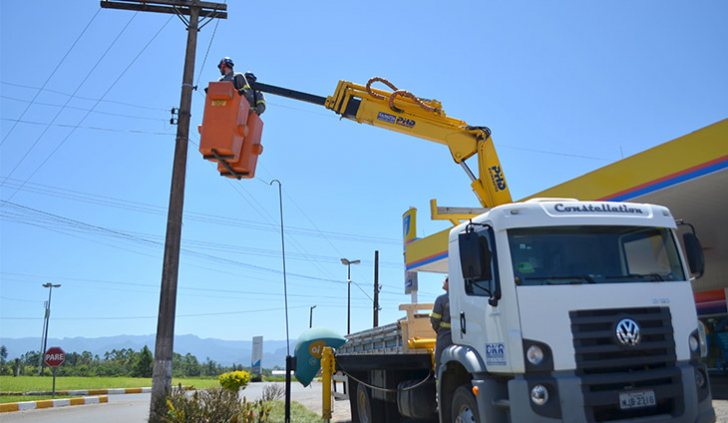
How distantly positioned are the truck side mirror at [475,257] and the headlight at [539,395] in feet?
3.61

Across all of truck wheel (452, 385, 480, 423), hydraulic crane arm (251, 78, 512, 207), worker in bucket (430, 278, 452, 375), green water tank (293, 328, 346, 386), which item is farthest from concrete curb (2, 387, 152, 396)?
truck wheel (452, 385, 480, 423)

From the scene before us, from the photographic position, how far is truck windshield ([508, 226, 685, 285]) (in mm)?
5172

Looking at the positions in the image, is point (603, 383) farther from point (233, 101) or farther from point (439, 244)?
point (439, 244)

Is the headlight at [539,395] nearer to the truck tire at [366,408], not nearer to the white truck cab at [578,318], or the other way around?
the white truck cab at [578,318]

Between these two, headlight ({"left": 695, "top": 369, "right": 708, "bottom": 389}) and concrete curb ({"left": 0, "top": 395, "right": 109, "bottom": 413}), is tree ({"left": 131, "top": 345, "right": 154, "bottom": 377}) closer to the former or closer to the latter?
concrete curb ({"left": 0, "top": 395, "right": 109, "bottom": 413})

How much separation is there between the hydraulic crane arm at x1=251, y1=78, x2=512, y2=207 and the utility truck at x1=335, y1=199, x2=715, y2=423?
5389mm

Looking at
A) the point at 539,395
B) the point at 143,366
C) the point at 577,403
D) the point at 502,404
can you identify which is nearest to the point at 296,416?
the point at 502,404

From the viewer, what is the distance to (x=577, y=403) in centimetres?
469

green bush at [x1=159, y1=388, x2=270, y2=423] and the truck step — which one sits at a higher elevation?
the truck step

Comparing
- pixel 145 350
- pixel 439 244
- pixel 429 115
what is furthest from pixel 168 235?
pixel 145 350

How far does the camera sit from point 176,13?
38.2 feet

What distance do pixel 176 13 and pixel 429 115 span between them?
19.0 ft

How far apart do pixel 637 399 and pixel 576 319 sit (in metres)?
0.86

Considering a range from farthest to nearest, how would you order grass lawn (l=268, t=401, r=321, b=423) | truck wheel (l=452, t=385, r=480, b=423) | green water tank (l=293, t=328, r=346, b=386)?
1. green water tank (l=293, t=328, r=346, b=386)
2. grass lawn (l=268, t=401, r=321, b=423)
3. truck wheel (l=452, t=385, r=480, b=423)
